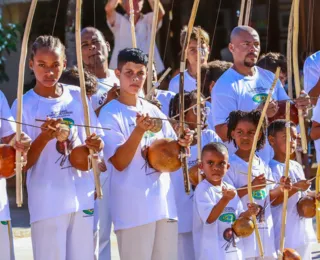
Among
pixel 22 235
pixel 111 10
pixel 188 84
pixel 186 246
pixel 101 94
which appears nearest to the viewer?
pixel 186 246

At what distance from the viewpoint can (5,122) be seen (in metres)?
6.48

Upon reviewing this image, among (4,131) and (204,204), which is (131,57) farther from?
(204,204)

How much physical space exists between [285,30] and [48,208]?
8938 mm

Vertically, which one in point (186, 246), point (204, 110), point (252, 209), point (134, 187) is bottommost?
point (186, 246)

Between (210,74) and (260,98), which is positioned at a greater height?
(210,74)

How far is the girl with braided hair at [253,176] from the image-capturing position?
7229 mm

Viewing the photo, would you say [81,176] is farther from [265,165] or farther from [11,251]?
[265,165]

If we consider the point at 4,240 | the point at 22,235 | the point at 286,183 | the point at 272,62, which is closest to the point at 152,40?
the point at 286,183

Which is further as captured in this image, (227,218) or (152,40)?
(152,40)

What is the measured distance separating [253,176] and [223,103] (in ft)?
2.21

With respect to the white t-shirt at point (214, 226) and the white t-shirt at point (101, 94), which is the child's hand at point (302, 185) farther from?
the white t-shirt at point (101, 94)

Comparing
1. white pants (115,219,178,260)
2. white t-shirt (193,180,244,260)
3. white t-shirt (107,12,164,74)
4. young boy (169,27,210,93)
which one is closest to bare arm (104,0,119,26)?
white t-shirt (107,12,164,74)

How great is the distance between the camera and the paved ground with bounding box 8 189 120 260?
944 centimetres

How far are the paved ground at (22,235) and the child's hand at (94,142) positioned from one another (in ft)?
10.1
